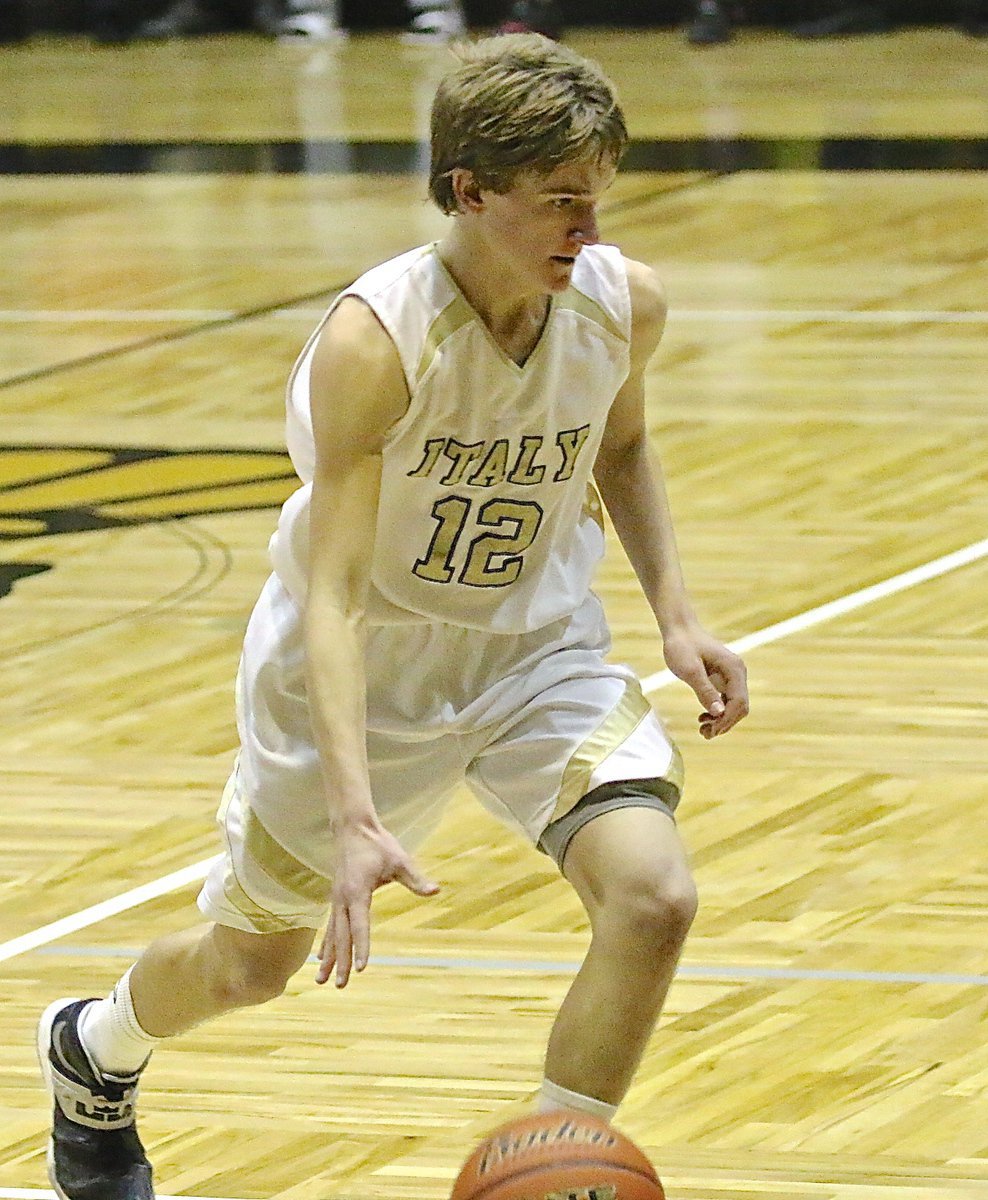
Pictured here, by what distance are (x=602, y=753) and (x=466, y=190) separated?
63 centimetres

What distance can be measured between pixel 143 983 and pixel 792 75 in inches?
516

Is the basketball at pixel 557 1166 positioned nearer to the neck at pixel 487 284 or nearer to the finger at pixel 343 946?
the finger at pixel 343 946

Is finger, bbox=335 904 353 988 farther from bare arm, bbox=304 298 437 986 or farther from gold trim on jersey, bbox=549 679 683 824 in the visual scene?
gold trim on jersey, bbox=549 679 683 824

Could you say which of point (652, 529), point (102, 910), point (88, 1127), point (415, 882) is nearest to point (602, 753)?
point (652, 529)

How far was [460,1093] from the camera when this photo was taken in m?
3.54

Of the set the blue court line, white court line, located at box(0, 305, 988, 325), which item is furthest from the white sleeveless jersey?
white court line, located at box(0, 305, 988, 325)

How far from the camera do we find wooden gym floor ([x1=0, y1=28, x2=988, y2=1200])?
11.5 ft

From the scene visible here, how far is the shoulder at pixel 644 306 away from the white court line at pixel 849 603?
231cm

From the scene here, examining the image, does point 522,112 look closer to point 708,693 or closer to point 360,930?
point 708,693

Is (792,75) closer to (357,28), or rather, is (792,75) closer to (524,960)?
(357,28)

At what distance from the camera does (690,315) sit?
8906 millimetres

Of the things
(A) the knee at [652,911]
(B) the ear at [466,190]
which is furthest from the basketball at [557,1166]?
(B) the ear at [466,190]

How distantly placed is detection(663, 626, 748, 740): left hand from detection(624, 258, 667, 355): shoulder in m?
0.34

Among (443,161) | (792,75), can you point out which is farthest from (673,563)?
(792,75)
